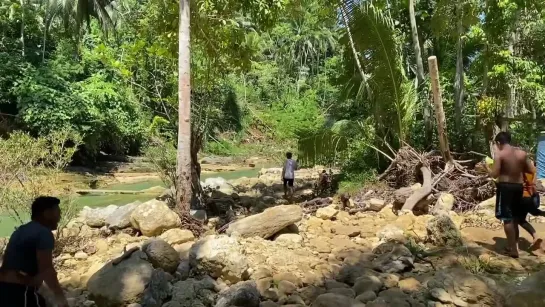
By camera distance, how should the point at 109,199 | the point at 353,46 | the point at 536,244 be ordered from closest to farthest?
the point at 536,244
the point at 353,46
the point at 109,199

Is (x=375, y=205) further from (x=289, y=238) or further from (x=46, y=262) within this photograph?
(x=46, y=262)

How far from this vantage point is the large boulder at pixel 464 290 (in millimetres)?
4536

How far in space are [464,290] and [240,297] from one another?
6.64ft

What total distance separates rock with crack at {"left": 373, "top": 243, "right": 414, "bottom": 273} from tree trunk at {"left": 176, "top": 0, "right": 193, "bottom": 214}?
334 centimetres

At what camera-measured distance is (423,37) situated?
15.8m

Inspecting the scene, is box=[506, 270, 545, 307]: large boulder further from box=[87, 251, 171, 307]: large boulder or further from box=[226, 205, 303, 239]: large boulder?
box=[226, 205, 303, 239]: large boulder

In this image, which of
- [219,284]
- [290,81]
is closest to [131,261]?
[219,284]

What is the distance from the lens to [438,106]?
10500mm

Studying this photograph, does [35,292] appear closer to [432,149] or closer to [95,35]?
[432,149]

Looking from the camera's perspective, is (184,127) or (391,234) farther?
(184,127)

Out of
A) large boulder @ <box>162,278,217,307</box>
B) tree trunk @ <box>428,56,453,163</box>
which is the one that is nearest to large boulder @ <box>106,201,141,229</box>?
large boulder @ <box>162,278,217,307</box>

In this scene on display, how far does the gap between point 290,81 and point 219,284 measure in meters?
37.5

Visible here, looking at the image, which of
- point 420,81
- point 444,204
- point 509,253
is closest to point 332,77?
point 420,81

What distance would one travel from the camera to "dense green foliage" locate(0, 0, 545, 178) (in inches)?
445
